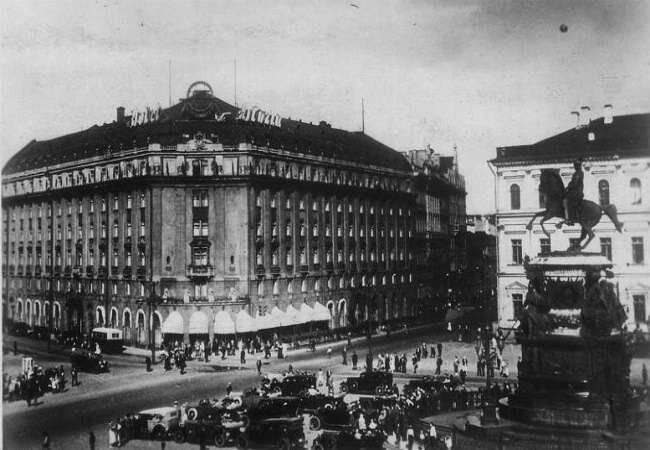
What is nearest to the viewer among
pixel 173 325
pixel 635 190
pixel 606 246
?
pixel 635 190

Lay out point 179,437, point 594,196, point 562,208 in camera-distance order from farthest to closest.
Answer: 1. point 594,196
2. point 562,208
3. point 179,437

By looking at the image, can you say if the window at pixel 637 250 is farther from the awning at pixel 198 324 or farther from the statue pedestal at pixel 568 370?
the awning at pixel 198 324

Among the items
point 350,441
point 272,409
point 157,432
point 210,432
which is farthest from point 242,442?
point 350,441

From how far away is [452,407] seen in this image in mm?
30344

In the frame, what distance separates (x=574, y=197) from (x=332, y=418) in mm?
12137

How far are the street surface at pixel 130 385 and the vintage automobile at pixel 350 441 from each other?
3.65 meters

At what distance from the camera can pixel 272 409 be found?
27.3 m

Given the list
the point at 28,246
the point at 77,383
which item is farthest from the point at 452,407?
the point at 28,246

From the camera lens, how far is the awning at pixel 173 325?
5466cm

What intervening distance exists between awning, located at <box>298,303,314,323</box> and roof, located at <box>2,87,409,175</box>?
1317cm

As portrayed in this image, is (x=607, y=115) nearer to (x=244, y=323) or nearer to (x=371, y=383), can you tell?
(x=371, y=383)

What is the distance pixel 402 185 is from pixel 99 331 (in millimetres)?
38119

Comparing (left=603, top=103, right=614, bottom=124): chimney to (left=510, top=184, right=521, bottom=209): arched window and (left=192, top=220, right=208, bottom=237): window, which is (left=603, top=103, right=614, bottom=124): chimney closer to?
(left=510, top=184, right=521, bottom=209): arched window

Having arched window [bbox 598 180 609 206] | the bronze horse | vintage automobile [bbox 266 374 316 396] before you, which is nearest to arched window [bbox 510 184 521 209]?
arched window [bbox 598 180 609 206]
